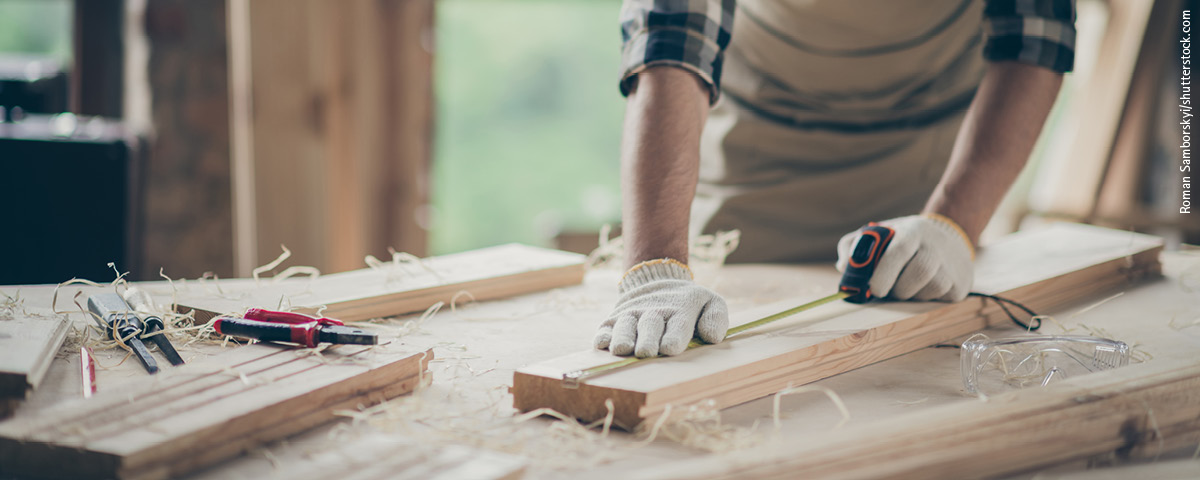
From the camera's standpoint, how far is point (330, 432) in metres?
0.87

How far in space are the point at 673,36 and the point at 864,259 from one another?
48 centimetres

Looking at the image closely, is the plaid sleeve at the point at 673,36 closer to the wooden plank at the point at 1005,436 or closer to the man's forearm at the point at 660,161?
the man's forearm at the point at 660,161

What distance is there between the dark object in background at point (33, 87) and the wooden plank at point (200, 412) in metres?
1.82

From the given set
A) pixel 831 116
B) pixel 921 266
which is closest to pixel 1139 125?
pixel 831 116

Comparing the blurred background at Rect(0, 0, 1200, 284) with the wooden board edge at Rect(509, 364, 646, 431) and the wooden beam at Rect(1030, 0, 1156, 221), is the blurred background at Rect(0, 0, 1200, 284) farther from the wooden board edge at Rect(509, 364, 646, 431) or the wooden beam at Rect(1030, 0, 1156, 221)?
the wooden board edge at Rect(509, 364, 646, 431)

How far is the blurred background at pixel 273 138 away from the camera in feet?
7.31

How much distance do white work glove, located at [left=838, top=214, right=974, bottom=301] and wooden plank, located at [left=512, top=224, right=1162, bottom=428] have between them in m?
0.03

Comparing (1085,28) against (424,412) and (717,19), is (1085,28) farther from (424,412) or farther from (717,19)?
(424,412)

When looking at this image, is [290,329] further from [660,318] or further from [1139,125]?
[1139,125]

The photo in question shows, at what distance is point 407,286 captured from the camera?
1.44 m

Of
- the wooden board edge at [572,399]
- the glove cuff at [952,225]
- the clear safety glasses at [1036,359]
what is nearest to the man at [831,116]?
the glove cuff at [952,225]

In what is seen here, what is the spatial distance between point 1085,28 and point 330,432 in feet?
13.5

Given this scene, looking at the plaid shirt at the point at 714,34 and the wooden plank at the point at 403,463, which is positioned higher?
→ the plaid shirt at the point at 714,34

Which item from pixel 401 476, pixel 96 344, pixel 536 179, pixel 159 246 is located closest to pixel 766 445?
pixel 401 476
